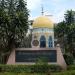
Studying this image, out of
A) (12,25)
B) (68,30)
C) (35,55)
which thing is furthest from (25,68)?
(68,30)

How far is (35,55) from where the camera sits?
29422mm

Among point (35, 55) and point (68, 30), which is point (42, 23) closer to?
point (68, 30)

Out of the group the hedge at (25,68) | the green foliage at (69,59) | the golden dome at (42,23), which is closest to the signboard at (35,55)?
the hedge at (25,68)

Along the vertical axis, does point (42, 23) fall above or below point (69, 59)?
above

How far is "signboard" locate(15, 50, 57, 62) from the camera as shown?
2934cm

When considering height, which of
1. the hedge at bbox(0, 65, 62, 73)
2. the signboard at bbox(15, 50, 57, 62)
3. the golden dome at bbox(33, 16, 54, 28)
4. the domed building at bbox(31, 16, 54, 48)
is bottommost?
the hedge at bbox(0, 65, 62, 73)

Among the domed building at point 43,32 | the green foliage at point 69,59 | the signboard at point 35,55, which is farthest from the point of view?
the domed building at point 43,32

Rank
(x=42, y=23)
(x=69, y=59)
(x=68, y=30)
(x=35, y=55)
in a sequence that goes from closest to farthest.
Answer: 1. (x=35, y=55)
2. (x=69, y=59)
3. (x=42, y=23)
4. (x=68, y=30)

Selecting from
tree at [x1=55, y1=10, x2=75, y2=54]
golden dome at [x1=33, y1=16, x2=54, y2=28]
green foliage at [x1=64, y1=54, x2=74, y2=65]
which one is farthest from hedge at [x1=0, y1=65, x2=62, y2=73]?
tree at [x1=55, y1=10, x2=75, y2=54]

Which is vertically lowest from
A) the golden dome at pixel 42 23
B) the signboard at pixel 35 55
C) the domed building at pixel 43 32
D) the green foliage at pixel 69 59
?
the green foliage at pixel 69 59

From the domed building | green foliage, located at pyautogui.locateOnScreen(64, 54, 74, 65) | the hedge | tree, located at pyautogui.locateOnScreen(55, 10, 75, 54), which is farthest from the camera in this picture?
tree, located at pyautogui.locateOnScreen(55, 10, 75, 54)

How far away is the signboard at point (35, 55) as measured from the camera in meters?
29.3

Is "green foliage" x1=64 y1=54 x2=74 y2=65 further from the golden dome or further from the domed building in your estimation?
the golden dome

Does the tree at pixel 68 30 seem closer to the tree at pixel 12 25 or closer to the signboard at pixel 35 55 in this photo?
the tree at pixel 12 25
